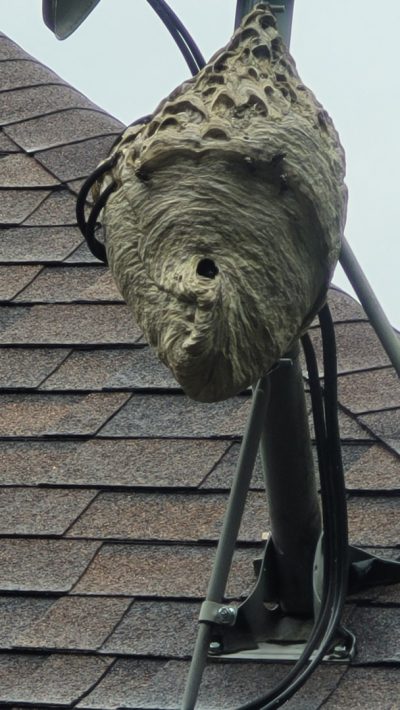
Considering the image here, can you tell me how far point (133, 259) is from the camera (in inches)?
83.5

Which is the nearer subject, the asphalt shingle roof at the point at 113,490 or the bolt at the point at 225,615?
the bolt at the point at 225,615

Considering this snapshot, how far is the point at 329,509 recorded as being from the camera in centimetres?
268

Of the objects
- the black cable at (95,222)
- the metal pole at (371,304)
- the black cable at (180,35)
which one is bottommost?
the metal pole at (371,304)

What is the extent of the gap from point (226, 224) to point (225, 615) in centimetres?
72

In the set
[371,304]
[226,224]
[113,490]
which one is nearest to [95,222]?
[226,224]

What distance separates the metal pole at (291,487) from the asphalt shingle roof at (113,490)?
0.12 meters

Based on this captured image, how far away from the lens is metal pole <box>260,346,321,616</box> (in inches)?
101

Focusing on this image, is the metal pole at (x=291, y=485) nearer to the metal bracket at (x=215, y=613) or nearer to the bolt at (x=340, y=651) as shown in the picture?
the bolt at (x=340, y=651)

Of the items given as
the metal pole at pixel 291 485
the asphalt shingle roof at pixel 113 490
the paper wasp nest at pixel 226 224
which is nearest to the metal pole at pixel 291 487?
the metal pole at pixel 291 485

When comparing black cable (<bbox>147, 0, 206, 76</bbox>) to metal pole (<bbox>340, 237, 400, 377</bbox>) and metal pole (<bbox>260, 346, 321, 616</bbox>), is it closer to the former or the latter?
metal pole (<bbox>340, 237, 400, 377</bbox>)

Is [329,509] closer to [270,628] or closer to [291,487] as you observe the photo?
[291,487]

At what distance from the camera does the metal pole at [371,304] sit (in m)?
2.56

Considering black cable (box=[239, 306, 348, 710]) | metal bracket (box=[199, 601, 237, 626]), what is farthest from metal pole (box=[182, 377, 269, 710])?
black cable (box=[239, 306, 348, 710])

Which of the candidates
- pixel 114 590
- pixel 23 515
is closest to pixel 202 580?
pixel 114 590
